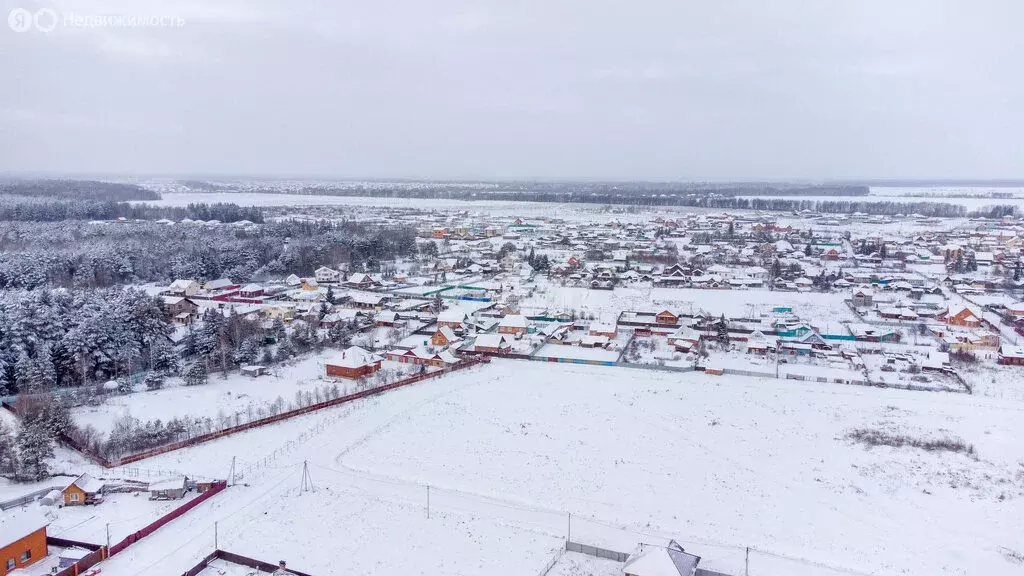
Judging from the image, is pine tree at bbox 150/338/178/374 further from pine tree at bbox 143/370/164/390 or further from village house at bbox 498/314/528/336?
village house at bbox 498/314/528/336

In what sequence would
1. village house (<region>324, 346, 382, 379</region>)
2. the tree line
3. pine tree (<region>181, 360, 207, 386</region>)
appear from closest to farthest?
pine tree (<region>181, 360, 207, 386</region>) → village house (<region>324, 346, 382, 379</region>) → the tree line

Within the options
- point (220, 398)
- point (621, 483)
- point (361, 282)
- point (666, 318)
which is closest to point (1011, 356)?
point (666, 318)

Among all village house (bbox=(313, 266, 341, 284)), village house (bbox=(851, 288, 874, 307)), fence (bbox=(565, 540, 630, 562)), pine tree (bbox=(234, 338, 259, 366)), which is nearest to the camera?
fence (bbox=(565, 540, 630, 562))

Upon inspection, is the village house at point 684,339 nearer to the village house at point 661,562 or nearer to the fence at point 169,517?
the village house at point 661,562

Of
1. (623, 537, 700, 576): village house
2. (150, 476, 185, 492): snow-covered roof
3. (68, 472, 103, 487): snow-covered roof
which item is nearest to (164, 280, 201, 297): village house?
(68, 472, 103, 487): snow-covered roof

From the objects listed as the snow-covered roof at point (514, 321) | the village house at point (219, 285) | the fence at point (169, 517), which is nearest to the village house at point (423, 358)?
the snow-covered roof at point (514, 321)

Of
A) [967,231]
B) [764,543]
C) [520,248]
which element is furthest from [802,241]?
[764,543]

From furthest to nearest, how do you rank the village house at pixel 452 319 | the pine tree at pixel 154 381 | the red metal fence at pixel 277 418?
the village house at pixel 452 319 → the pine tree at pixel 154 381 → the red metal fence at pixel 277 418

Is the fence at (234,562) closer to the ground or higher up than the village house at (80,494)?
closer to the ground
